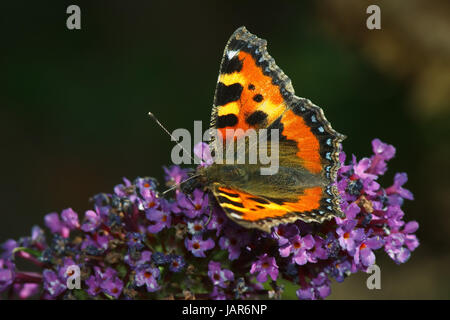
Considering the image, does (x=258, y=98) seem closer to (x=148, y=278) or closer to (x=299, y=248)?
(x=299, y=248)

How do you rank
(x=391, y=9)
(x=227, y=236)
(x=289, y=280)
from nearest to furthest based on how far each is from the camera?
(x=227, y=236)
(x=289, y=280)
(x=391, y=9)

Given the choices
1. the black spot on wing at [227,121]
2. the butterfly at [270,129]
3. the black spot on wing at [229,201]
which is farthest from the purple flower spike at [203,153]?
the black spot on wing at [229,201]

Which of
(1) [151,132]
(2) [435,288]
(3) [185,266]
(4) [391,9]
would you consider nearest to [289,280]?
(3) [185,266]

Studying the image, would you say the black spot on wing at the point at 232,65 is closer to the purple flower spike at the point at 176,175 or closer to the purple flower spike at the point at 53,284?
the purple flower spike at the point at 176,175

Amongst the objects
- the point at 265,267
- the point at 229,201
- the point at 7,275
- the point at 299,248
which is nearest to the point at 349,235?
the point at 299,248

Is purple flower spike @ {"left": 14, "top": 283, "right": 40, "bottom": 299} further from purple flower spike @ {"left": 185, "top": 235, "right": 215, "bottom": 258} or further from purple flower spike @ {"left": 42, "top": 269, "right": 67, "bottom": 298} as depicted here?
purple flower spike @ {"left": 185, "top": 235, "right": 215, "bottom": 258}

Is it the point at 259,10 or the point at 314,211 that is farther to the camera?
the point at 259,10

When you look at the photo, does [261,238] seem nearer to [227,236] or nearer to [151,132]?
[227,236]
